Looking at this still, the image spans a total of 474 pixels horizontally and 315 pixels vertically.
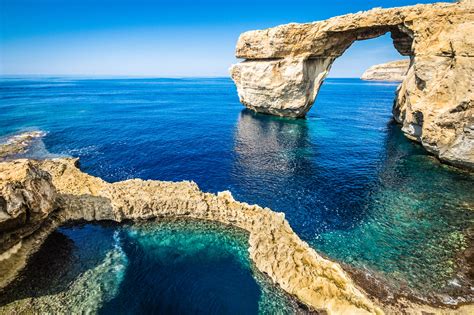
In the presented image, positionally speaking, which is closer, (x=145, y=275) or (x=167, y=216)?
(x=145, y=275)

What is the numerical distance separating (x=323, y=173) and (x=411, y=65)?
2660cm

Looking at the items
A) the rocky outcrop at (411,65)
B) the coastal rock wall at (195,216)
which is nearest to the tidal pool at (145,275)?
the coastal rock wall at (195,216)

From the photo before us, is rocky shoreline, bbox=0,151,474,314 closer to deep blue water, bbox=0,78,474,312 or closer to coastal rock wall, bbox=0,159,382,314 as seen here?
coastal rock wall, bbox=0,159,382,314

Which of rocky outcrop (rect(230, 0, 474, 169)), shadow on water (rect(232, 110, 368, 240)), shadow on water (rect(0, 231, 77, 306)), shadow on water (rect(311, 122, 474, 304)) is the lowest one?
shadow on water (rect(311, 122, 474, 304))

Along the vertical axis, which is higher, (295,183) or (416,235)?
(295,183)

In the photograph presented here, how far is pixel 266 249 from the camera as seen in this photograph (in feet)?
58.3

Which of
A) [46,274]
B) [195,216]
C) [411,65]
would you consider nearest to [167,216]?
[195,216]

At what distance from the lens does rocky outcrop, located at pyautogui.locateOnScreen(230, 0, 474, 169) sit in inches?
1164

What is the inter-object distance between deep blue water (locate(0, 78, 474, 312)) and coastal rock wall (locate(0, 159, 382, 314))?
3232 millimetres

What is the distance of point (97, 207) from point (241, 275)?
12919 mm

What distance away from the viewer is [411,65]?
142 ft

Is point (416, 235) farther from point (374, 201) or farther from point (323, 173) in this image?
point (323, 173)

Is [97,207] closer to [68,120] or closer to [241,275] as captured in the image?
[241,275]

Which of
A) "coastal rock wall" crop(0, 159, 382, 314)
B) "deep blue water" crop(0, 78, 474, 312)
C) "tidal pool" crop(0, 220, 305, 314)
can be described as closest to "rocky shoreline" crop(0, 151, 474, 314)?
"coastal rock wall" crop(0, 159, 382, 314)
